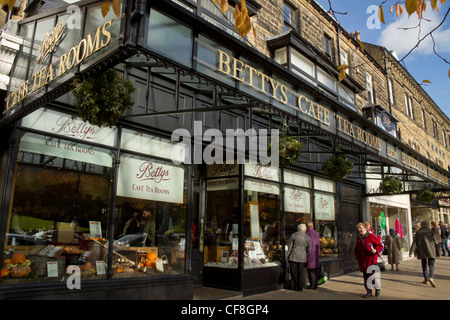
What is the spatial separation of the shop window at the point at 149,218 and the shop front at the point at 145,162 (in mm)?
24

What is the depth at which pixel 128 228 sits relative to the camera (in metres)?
6.69

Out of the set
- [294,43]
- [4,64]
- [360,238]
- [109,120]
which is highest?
[294,43]

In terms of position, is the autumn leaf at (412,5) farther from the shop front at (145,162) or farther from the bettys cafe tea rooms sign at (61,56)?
the bettys cafe tea rooms sign at (61,56)

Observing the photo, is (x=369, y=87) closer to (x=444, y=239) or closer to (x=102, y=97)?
(x=444, y=239)

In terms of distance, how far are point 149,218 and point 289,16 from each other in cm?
873

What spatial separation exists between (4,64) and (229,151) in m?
4.92

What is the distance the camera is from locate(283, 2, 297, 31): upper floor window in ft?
38.1

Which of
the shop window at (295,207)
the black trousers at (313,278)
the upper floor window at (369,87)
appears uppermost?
the upper floor window at (369,87)

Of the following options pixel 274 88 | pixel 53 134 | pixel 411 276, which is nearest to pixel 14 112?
pixel 53 134

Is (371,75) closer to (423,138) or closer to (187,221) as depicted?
(423,138)

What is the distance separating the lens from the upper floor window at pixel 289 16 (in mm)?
11625

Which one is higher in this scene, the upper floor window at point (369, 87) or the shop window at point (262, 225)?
the upper floor window at point (369, 87)

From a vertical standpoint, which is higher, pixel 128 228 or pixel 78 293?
pixel 128 228

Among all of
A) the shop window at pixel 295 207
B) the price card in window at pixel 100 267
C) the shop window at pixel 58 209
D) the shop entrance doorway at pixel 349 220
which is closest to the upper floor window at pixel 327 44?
the shop entrance doorway at pixel 349 220
